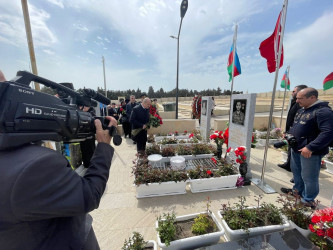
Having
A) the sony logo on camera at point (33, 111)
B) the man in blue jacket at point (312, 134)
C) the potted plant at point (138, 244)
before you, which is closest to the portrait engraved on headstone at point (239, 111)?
the man in blue jacket at point (312, 134)

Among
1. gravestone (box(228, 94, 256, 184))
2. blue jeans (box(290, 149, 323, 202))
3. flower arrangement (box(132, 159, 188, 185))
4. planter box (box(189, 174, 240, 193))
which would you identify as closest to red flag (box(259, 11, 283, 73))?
gravestone (box(228, 94, 256, 184))

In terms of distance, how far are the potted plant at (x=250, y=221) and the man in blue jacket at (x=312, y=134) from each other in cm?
69

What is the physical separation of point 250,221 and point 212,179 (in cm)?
130

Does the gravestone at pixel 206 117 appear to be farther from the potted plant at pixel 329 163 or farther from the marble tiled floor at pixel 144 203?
the potted plant at pixel 329 163

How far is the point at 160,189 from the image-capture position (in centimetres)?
323

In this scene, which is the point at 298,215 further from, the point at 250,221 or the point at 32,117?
the point at 32,117

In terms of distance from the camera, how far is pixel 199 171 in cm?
348

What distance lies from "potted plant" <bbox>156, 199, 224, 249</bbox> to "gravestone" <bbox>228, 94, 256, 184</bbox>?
6.67 ft

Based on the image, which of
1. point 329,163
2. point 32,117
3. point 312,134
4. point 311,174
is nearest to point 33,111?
point 32,117

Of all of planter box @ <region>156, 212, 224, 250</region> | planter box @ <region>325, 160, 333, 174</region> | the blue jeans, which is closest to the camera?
planter box @ <region>156, 212, 224, 250</region>

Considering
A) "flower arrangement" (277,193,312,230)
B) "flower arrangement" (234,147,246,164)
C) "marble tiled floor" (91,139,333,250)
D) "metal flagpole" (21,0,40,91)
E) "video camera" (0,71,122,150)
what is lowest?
"marble tiled floor" (91,139,333,250)

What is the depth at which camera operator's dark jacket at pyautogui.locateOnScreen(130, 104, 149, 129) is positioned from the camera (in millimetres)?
4859

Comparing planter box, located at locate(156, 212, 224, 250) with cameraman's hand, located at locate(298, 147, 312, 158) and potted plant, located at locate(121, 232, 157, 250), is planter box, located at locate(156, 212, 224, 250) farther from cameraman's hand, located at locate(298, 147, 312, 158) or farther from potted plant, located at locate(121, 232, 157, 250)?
cameraman's hand, located at locate(298, 147, 312, 158)

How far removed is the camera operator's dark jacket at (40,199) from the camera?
0.64 m
